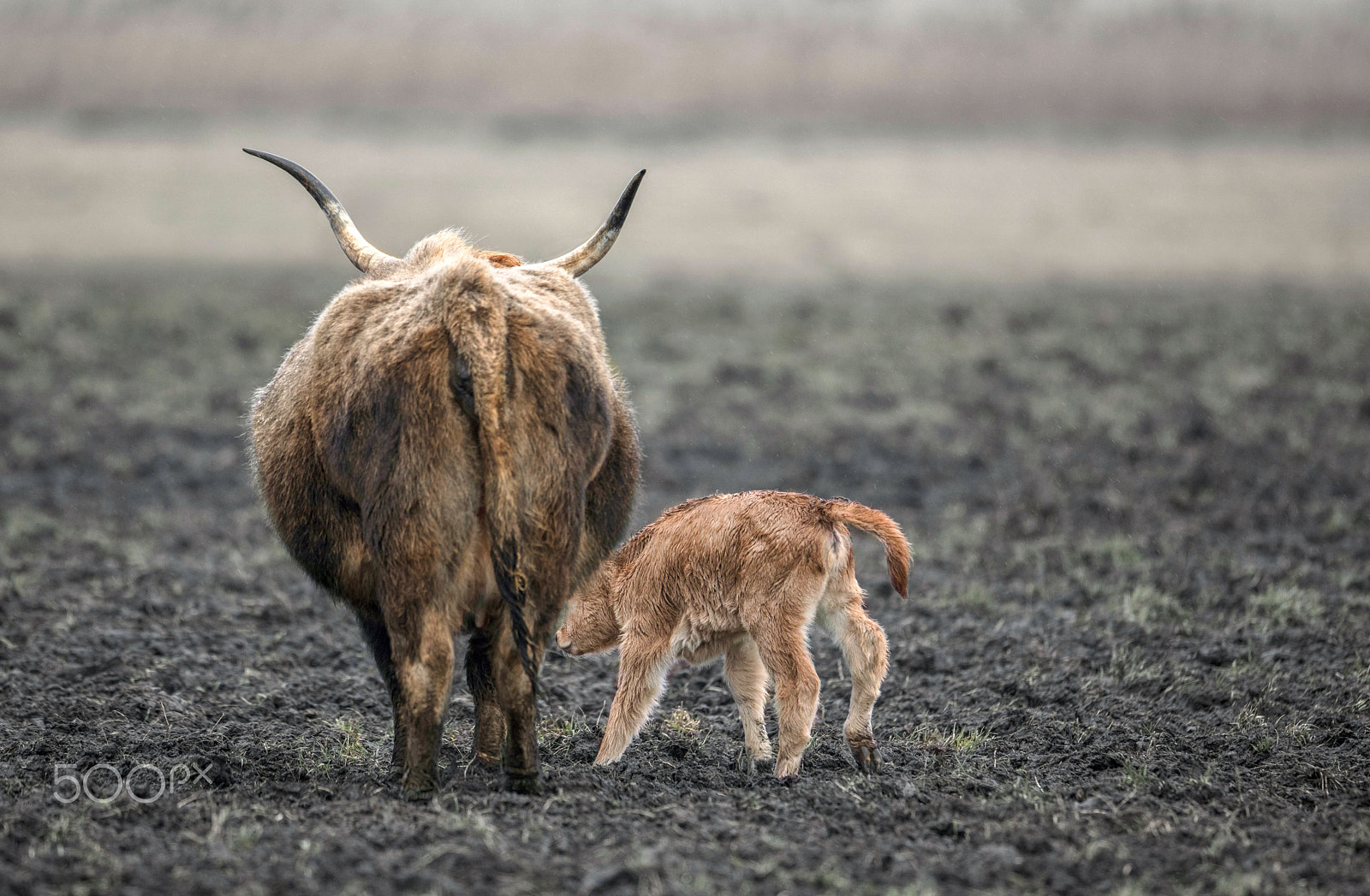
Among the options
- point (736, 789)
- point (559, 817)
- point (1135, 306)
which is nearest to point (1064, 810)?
point (736, 789)

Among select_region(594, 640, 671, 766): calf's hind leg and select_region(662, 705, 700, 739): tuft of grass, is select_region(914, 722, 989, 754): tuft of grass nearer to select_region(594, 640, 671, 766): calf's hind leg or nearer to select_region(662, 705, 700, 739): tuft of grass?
select_region(662, 705, 700, 739): tuft of grass

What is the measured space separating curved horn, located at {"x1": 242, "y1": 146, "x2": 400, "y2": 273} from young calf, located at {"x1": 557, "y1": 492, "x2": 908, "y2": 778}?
1882 mm

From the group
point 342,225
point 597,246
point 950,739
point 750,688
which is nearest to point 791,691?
point 750,688

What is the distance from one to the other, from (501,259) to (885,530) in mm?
2202

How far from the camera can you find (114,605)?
27.4ft

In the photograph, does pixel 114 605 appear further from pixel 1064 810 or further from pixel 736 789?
pixel 1064 810

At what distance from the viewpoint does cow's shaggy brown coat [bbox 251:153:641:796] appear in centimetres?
467

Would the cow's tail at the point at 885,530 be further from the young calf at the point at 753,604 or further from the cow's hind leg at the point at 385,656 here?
the cow's hind leg at the point at 385,656

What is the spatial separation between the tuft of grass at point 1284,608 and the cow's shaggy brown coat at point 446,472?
189 inches

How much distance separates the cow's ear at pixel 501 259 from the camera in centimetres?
582

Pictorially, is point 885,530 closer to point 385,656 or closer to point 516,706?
point 516,706

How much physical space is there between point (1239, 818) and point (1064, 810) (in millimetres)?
707

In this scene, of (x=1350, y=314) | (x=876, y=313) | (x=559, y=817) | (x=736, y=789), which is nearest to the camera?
(x=559, y=817)

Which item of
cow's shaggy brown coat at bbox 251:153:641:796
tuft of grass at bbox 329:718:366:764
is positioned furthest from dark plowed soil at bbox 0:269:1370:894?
cow's shaggy brown coat at bbox 251:153:641:796
